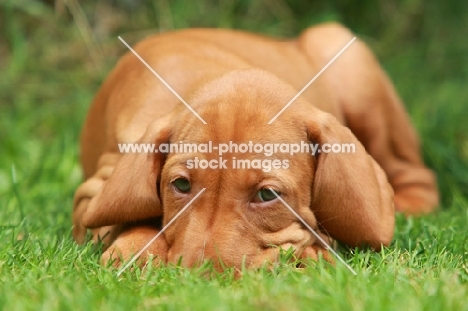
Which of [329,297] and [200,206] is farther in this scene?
[200,206]

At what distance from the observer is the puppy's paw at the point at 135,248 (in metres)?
3.55

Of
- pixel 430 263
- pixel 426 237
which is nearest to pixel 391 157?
pixel 426 237

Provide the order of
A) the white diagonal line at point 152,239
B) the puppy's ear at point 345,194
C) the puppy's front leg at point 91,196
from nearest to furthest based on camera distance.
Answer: the white diagonal line at point 152,239
the puppy's ear at point 345,194
the puppy's front leg at point 91,196

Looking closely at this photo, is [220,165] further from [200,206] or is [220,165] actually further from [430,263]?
[430,263]

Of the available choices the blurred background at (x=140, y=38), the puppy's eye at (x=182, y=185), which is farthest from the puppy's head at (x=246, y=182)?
the blurred background at (x=140, y=38)

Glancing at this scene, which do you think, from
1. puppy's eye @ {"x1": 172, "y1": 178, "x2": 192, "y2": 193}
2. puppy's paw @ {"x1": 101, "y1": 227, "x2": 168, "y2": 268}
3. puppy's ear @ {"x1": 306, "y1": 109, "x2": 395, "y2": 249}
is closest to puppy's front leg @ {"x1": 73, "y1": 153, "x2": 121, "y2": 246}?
puppy's paw @ {"x1": 101, "y1": 227, "x2": 168, "y2": 268}

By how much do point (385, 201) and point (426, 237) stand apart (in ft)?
0.99

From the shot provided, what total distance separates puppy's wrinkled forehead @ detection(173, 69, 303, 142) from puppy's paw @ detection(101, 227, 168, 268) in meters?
0.44

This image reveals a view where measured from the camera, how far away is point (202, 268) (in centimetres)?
321

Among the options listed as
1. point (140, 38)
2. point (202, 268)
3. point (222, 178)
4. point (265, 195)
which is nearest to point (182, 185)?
point (222, 178)

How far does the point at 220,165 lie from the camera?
11.1ft

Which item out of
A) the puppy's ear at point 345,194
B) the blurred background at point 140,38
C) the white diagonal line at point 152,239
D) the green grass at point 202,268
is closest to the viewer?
the green grass at point 202,268

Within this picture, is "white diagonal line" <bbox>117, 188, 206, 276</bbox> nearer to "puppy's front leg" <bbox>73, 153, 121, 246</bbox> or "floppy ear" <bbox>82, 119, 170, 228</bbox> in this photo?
"floppy ear" <bbox>82, 119, 170, 228</bbox>

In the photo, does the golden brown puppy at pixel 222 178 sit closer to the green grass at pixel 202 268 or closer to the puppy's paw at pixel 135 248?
the puppy's paw at pixel 135 248
